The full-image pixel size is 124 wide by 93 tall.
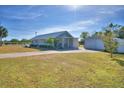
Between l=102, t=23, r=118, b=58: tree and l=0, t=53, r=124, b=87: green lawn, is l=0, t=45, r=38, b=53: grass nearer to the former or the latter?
l=0, t=53, r=124, b=87: green lawn

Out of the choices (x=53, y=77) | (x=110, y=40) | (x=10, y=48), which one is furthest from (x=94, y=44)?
(x=53, y=77)

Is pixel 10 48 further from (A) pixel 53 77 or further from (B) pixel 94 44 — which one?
(B) pixel 94 44

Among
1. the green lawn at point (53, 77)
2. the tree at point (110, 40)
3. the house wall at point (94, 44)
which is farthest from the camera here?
the house wall at point (94, 44)

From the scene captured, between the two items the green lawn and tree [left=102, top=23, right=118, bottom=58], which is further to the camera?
tree [left=102, top=23, right=118, bottom=58]

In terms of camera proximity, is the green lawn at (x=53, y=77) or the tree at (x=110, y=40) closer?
the green lawn at (x=53, y=77)

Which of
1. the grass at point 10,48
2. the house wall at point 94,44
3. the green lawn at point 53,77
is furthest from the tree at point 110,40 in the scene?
the grass at point 10,48

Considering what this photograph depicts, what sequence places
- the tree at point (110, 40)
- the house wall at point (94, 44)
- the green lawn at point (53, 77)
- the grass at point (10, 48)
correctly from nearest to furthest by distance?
the green lawn at point (53, 77)
the grass at point (10, 48)
the tree at point (110, 40)
the house wall at point (94, 44)

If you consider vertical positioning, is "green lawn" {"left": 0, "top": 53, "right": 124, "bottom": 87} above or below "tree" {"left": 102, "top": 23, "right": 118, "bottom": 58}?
below

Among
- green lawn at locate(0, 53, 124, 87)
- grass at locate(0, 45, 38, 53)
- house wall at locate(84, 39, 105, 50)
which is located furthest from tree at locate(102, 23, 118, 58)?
grass at locate(0, 45, 38, 53)

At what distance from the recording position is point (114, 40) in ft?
29.9

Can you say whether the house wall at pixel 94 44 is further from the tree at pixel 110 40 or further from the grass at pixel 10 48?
the grass at pixel 10 48

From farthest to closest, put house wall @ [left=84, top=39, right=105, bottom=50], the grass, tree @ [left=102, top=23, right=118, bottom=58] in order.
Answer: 1. house wall @ [left=84, top=39, right=105, bottom=50]
2. tree @ [left=102, top=23, right=118, bottom=58]
3. the grass
